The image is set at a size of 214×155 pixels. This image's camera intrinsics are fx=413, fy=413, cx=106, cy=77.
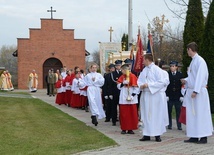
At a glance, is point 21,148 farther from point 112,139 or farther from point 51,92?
point 51,92

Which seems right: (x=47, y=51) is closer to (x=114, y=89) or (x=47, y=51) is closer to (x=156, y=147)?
(x=114, y=89)

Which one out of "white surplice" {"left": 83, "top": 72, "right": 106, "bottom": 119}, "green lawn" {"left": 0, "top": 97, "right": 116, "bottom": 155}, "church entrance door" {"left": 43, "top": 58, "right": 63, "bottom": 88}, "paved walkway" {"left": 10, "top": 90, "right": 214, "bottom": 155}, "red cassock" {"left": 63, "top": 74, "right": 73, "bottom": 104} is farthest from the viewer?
"church entrance door" {"left": 43, "top": 58, "right": 63, "bottom": 88}

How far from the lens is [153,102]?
32.6 ft

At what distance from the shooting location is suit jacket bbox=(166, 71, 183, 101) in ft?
40.3

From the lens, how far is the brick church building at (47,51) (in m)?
41.9

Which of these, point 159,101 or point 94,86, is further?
point 94,86

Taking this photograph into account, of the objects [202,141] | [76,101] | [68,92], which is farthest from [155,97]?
[68,92]

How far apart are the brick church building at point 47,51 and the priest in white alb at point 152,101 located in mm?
32448

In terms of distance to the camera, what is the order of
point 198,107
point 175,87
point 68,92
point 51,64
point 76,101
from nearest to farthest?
point 198,107, point 175,87, point 76,101, point 68,92, point 51,64

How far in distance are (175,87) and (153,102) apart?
2.58m

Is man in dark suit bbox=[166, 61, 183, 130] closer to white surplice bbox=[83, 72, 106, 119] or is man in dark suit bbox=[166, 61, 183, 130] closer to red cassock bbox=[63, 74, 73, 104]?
white surplice bbox=[83, 72, 106, 119]

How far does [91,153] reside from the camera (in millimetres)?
8359

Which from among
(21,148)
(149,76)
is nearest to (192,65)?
(149,76)

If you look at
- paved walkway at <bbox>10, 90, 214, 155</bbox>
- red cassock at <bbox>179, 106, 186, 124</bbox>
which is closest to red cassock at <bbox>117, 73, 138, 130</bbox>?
paved walkway at <bbox>10, 90, 214, 155</bbox>
